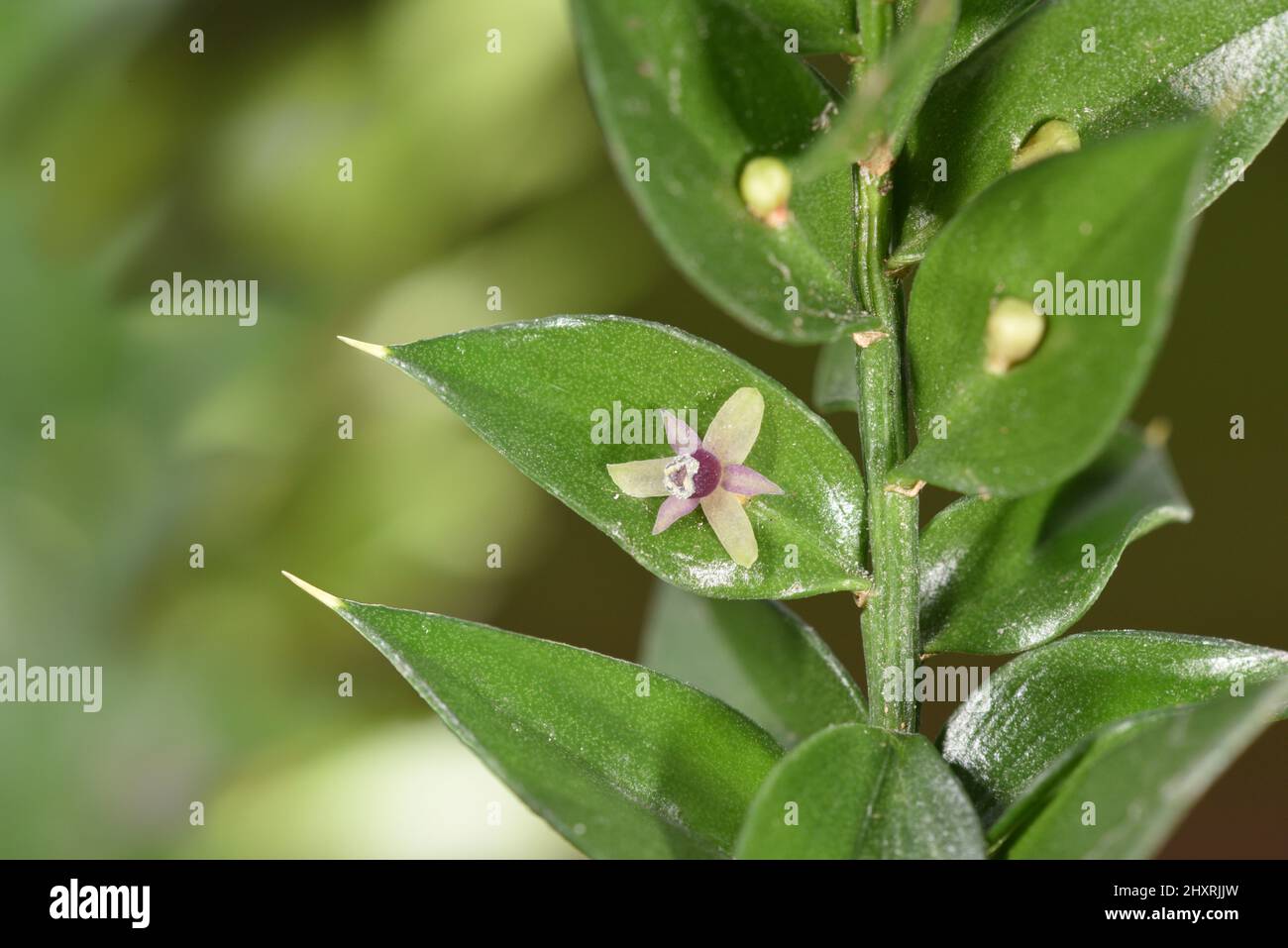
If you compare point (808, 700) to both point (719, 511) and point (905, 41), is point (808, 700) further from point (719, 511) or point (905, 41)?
point (905, 41)

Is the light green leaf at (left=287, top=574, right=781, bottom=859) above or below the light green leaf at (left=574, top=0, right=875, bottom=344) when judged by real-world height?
below

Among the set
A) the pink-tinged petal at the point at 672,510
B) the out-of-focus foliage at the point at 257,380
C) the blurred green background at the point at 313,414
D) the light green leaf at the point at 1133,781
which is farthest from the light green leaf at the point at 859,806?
the out-of-focus foliage at the point at 257,380

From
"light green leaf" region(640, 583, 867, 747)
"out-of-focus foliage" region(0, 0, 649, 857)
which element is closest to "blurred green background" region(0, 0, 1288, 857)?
"out-of-focus foliage" region(0, 0, 649, 857)

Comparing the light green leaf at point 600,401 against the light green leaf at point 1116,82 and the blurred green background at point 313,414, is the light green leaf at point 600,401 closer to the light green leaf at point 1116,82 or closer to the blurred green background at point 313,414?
the light green leaf at point 1116,82

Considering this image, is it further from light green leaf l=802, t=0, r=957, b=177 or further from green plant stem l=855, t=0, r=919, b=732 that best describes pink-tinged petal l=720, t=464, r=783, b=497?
light green leaf l=802, t=0, r=957, b=177

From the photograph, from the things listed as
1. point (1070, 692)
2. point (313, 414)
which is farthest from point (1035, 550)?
point (313, 414)

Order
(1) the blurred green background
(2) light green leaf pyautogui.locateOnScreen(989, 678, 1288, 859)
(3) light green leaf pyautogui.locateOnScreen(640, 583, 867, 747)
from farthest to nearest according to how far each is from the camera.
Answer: (1) the blurred green background < (3) light green leaf pyautogui.locateOnScreen(640, 583, 867, 747) < (2) light green leaf pyautogui.locateOnScreen(989, 678, 1288, 859)
